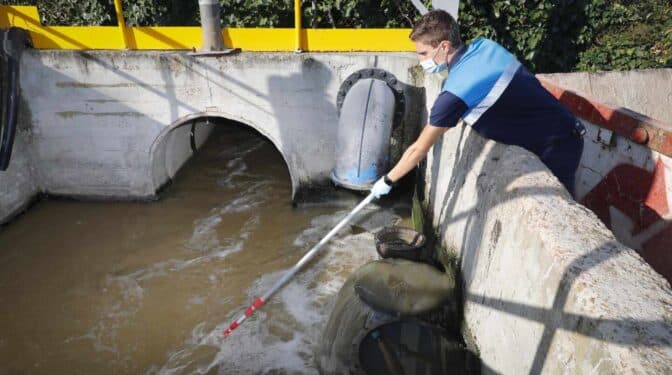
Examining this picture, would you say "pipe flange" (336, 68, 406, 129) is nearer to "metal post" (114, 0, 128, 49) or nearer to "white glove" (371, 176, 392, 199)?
"white glove" (371, 176, 392, 199)

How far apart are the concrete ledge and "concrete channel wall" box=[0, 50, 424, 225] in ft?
9.04

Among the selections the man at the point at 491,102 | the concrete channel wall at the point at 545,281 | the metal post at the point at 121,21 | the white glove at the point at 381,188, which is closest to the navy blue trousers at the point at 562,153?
the man at the point at 491,102

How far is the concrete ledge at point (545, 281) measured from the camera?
1501mm

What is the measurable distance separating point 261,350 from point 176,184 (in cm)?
398

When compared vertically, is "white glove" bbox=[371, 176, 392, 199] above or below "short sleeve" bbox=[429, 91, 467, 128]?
below

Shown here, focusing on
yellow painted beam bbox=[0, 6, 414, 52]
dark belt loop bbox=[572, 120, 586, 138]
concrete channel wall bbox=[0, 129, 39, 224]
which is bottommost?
concrete channel wall bbox=[0, 129, 39, 224]

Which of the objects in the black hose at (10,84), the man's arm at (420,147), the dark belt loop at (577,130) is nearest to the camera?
the man's arm at (420,147)

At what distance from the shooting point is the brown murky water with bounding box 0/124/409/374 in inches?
155

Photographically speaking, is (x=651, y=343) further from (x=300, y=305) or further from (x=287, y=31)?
(x=287, y=31)

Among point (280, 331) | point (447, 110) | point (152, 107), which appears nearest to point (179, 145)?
point (152, 107)

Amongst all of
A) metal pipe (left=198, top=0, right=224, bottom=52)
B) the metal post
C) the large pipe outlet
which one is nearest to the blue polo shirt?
the large pipe outlet

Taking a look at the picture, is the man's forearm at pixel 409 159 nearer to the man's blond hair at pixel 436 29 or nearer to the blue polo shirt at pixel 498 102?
the blue polo shirt at pixel 498 102

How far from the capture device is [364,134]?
5129 mm

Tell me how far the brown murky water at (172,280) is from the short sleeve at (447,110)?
2.44m
